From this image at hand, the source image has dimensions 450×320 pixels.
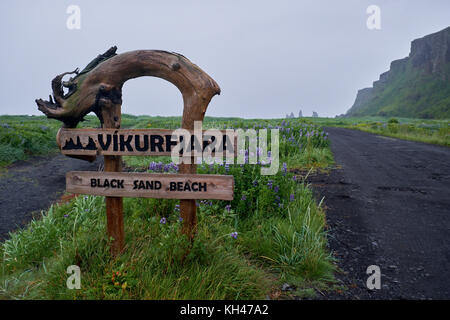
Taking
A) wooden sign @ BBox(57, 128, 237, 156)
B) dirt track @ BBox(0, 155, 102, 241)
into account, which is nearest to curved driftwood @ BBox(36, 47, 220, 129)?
wooden sign @ BBox(57, 128, 237, 156)

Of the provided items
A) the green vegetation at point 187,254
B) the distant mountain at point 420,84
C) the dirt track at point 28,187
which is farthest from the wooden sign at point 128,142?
the distant mountain at point 420,84

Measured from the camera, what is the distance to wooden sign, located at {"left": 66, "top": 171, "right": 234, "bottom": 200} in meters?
2.82

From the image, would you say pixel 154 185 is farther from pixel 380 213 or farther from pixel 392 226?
pixel 380 213

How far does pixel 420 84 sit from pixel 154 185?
175 m

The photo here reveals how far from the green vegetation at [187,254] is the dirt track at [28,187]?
4.49ft

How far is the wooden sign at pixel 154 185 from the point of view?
2.82m

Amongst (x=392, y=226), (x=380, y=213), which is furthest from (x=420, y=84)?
(x=392, y=226)

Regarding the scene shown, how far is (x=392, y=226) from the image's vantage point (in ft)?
13.9

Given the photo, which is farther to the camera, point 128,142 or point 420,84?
point 420,84

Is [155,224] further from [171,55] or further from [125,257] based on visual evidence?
[171,55]
